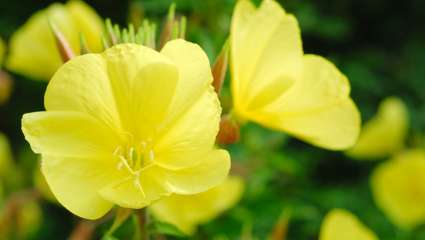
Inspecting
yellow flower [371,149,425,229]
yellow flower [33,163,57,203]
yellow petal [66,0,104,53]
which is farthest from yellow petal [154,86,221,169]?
yellow flower [371,149,425,229]

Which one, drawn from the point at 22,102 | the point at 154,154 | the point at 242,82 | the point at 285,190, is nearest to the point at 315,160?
the point at 285,190

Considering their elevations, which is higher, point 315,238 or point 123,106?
point 123,106

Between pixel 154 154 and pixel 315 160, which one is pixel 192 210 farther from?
pixel 315 160

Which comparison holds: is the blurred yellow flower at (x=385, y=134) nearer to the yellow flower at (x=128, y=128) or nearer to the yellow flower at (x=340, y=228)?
the yellow flower at (x=340, y=228)

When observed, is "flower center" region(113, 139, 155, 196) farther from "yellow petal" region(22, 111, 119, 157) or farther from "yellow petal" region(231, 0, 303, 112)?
"yellow petal" region(231, 0, 303, 112)

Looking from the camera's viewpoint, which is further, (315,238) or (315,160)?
(315,160)

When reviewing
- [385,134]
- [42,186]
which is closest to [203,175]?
[42,186]

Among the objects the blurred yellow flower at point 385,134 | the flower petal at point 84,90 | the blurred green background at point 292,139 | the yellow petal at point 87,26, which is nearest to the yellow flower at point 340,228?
the blurred green background at point 292,139
